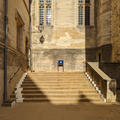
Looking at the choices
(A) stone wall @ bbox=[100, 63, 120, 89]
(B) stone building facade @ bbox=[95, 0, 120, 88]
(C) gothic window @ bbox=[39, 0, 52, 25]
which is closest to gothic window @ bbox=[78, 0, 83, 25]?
(B) stone building facade @ bbox=[95, 0, 120, 88]

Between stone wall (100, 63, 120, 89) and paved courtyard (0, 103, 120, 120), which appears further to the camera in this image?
stone wall (100, 63, 120, 89)

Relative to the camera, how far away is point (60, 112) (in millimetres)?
5449

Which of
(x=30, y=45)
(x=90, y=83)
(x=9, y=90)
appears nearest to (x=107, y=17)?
(x=90, y=83)

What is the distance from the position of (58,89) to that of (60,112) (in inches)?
97.7

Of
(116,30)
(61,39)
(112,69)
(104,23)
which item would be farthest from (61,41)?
(112,69)

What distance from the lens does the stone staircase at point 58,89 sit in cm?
699

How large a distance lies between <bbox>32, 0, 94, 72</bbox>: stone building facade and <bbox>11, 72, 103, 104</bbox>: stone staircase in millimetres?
5367

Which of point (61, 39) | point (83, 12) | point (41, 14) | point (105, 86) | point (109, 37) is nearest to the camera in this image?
point (105, 86)

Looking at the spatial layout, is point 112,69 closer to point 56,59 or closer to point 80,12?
point 56,59

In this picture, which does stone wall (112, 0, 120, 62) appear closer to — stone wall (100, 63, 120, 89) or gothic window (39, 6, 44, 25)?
stone wall (100, 63, 120, 89)

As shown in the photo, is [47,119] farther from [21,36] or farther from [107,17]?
[107,17]

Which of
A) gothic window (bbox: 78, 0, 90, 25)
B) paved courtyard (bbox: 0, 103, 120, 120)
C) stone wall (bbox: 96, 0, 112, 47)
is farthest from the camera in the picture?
gothic window (bbox: 78, 0, 90, 25)

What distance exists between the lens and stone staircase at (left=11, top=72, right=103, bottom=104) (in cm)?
699

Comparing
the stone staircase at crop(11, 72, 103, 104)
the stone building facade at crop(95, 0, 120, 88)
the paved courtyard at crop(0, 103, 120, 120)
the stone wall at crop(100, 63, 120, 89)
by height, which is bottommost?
the paved courtyard at crop(0, 103, 120, 120)
